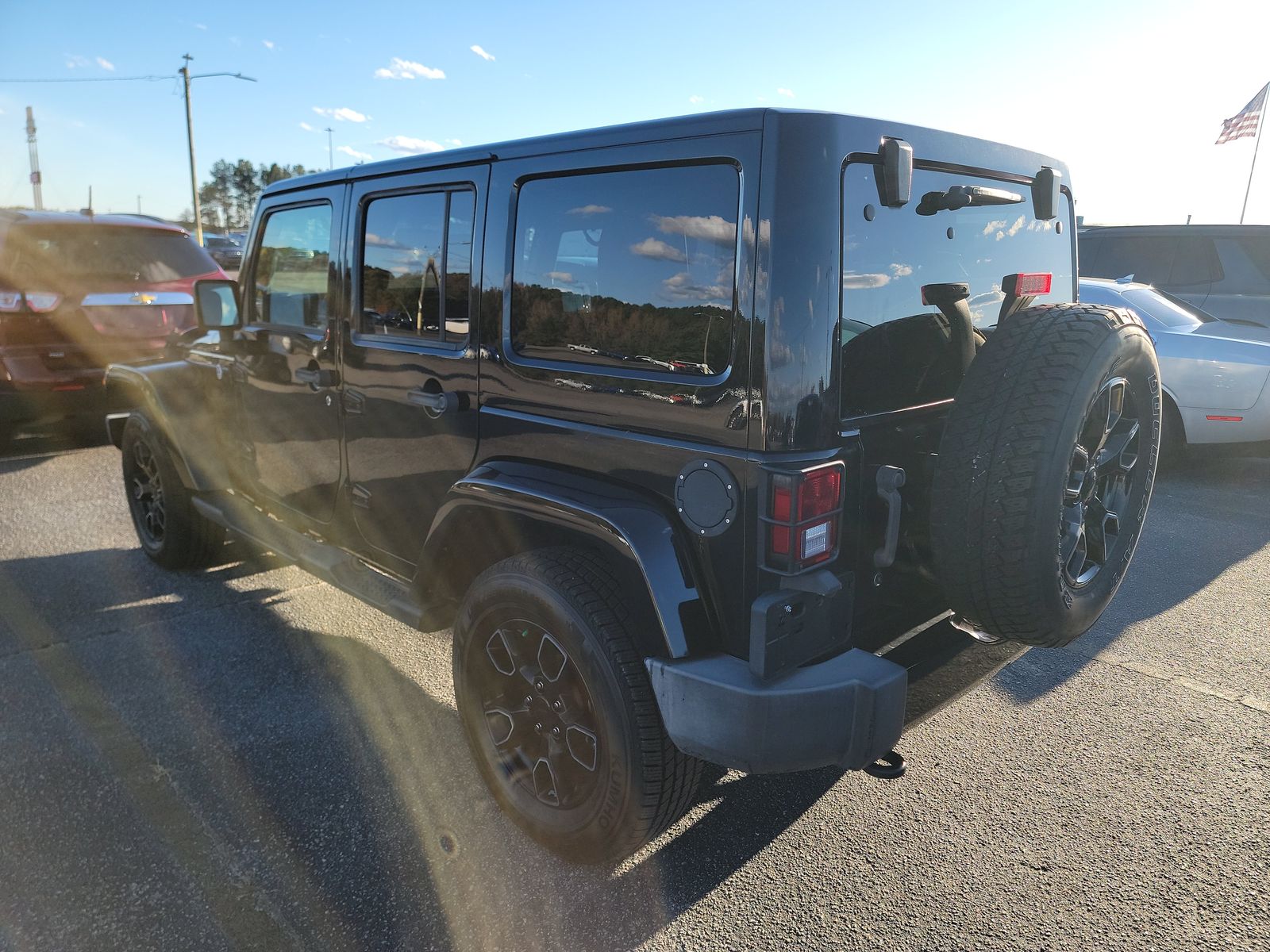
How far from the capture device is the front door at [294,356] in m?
3.29

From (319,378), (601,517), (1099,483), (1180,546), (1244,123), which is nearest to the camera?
(601,517)

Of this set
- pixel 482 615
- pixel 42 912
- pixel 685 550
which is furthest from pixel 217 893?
pixel 685 550

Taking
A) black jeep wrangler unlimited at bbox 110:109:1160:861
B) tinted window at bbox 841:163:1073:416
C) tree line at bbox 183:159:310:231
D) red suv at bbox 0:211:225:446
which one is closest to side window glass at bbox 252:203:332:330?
black jeep wrangler unlimited at bbox 110:109:1160:861

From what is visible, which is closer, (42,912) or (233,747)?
(42,912)

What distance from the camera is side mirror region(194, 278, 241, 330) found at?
3836 mm

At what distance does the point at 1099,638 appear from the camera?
3797 mm

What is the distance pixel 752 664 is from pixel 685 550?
32 cm

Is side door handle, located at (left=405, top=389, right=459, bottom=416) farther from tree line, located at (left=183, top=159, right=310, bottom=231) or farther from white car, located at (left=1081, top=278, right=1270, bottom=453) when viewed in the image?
tree line, located at (left=183, top=159, right=310, bottom=231)

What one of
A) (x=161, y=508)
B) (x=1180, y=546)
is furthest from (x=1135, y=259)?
(x=161, y=508)

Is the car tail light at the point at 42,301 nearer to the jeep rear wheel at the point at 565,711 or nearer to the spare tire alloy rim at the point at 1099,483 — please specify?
the jeep rear wheel at the point at 565,711

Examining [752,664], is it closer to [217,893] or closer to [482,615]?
[482,615]

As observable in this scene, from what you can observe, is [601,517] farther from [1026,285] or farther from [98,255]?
[98,255]

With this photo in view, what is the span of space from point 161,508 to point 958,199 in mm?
4012

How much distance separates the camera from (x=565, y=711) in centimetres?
233
